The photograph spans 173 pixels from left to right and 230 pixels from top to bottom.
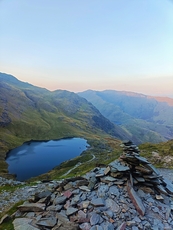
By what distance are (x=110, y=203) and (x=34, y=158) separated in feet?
381

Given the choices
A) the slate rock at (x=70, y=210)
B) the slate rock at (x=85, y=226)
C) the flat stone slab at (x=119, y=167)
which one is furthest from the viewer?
the flat stone slab at (x=119, y=167)

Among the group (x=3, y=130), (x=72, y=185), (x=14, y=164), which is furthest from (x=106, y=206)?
A: (x=3, y=130)

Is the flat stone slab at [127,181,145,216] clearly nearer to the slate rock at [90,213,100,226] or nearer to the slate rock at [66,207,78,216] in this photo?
the slate rock at [90,213,100,226]

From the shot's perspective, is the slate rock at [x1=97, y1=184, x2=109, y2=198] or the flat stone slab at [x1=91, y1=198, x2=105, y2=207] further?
the slate rock at [x1=97, y1=184, x2=109, y2=198]

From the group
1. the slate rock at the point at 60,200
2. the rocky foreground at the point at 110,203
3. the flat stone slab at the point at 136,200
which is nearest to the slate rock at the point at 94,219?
the rocky foreground at the point at 110,203

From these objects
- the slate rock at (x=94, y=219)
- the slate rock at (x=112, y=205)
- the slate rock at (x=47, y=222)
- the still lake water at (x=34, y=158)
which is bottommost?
the still lake water at (x=34, y=158)

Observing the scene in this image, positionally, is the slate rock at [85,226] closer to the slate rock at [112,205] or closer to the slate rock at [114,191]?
the slate rock at [112,205]

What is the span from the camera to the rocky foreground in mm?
14812

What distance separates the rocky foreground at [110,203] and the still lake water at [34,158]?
251 feet

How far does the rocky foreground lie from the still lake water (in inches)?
3012

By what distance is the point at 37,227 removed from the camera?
14.8 meters

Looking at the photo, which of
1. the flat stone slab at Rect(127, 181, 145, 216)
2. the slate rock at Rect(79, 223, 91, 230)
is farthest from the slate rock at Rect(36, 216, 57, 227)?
the flat stone slab at Rect(127, 181, 145, 216)

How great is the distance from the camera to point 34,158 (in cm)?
12419

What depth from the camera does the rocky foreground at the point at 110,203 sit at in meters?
14.8
